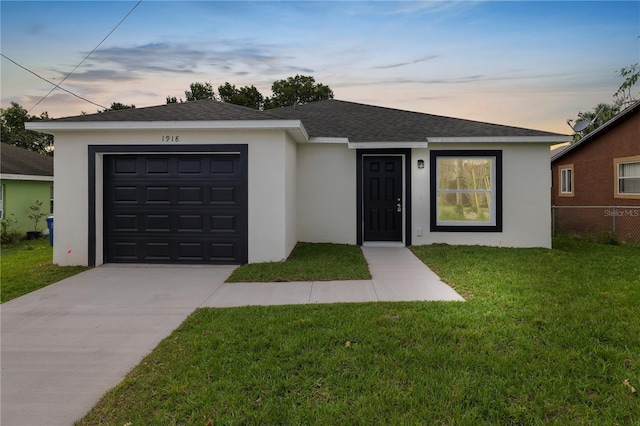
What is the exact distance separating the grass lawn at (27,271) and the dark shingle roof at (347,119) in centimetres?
296

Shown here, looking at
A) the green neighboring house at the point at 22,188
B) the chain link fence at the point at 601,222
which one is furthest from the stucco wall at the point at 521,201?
the green neighboring house at the point at 22,188

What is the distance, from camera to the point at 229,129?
7438 millimetres

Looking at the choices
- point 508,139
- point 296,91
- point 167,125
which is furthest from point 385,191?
point 296,91

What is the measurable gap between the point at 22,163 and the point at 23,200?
6.79 feet

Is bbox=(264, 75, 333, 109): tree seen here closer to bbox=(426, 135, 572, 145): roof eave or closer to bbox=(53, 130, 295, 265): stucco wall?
bbox=(426, 135, 572, 145): roof eave

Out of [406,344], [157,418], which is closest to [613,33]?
[406,344]

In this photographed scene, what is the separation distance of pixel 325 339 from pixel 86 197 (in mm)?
6477

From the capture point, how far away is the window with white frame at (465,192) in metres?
9.70

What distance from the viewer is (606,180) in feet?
46.6

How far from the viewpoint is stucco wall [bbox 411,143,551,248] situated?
956cm

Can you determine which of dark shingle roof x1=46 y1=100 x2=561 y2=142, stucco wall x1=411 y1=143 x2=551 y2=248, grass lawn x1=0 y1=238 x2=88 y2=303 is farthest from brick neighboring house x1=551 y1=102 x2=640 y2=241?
grass lawn x1=0 y1=238 x2=88 y2=303

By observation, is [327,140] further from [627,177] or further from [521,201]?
[627,177]

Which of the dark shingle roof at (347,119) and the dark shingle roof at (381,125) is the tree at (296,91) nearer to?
the dark shingle roof at (347,119)

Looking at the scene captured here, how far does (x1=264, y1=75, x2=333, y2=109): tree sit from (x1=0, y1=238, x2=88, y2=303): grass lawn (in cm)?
2374
